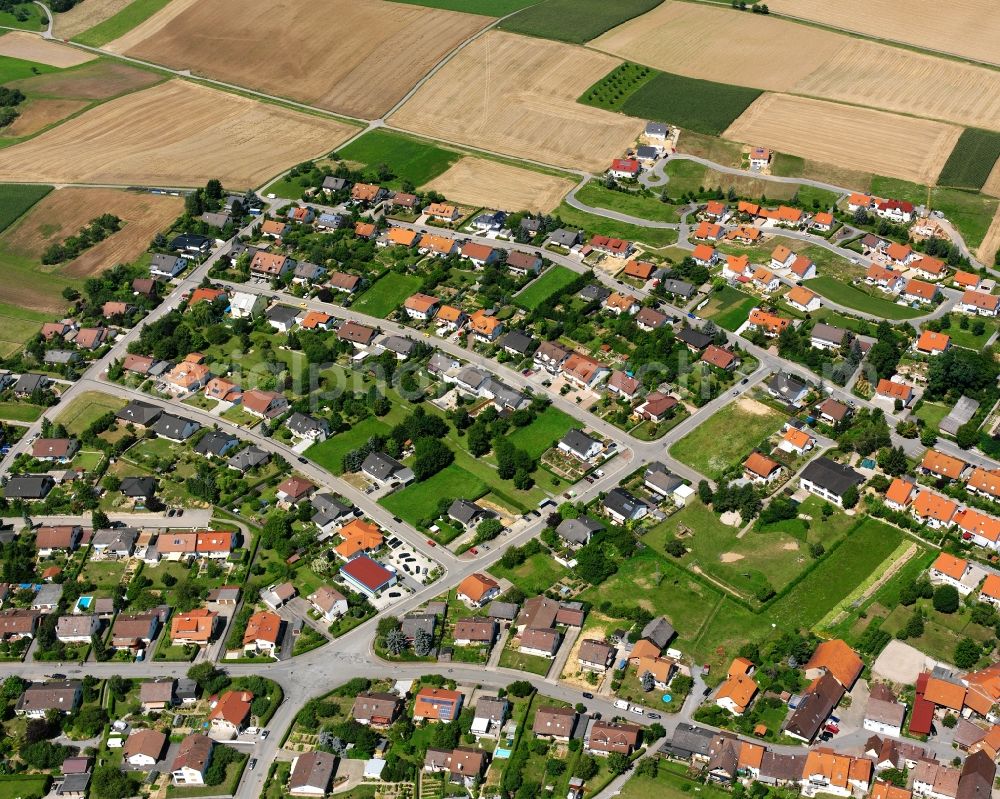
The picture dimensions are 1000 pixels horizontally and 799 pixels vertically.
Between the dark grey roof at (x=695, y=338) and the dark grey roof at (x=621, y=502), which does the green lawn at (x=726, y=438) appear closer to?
the dark grey roof at (x=621, y=502)

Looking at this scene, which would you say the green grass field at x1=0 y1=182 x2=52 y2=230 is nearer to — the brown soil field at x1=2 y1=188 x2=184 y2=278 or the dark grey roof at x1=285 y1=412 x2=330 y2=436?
the brown soil field at x1=2 y1=188 x2=184 y2=278

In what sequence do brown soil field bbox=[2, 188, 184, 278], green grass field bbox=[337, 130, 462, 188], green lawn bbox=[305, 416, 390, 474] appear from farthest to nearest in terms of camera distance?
green grass field bbox=[337, 130, 462, 188] → brown soil field bbox=[2, 188, 184, 278] → green lawn bbox=[305, 416, 390, 474]

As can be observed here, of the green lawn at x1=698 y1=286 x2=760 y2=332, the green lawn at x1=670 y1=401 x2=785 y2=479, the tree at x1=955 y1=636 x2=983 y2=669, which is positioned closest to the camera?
the tree at x1=955 y1=636 x2=983 y2=669

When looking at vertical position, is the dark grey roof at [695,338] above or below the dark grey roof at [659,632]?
above

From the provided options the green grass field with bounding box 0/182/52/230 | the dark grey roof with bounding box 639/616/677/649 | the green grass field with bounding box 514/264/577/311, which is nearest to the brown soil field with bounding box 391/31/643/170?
the green grass field with bounding box 514/264/577/311

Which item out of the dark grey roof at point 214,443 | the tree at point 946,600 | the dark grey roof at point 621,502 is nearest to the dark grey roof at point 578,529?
the dark grey roof at point 621,502

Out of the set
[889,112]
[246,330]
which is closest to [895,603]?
[246,330]
